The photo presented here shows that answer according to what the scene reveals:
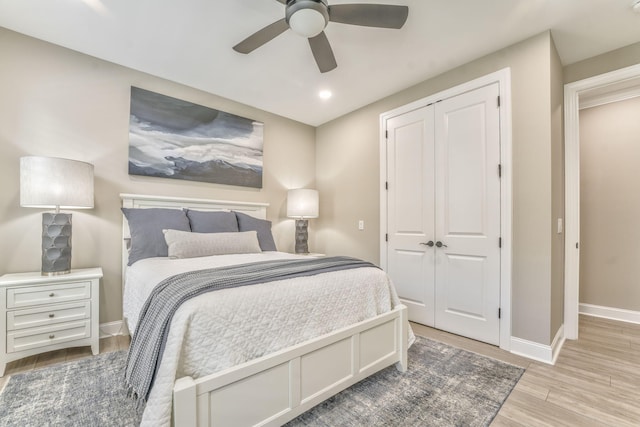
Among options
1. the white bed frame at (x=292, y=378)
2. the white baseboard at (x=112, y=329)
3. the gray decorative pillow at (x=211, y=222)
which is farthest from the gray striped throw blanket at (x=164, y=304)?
the white baseboard at (x=112, y=329)

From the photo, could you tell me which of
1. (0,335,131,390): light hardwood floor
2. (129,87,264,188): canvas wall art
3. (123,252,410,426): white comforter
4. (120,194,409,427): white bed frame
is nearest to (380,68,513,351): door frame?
(120,194,409,427): white bed frame

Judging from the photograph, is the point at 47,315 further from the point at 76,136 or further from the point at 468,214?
the point at 468,214

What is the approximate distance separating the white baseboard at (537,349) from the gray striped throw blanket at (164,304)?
72.6 inches

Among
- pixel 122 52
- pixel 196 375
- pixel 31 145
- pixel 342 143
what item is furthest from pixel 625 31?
pixel 31 145

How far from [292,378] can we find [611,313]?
381cm

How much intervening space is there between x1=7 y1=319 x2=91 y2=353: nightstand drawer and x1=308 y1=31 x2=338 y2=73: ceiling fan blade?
106 inches

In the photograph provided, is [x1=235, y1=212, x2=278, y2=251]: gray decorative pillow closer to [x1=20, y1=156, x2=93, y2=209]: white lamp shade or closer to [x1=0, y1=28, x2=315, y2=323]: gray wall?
[x1=0, y1=28, x2=315, y2=323]: gray wall

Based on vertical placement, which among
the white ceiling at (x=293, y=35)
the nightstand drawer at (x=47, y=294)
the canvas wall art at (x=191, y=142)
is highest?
the white ceiling at (x=293, y=35)

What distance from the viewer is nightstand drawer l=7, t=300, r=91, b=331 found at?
2.02 meters

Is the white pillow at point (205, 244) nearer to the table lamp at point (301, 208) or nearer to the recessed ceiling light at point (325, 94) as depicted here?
the table lamp at point (301, 208)

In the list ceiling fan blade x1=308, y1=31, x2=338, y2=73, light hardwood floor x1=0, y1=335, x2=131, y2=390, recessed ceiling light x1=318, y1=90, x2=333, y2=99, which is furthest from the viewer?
recessed ceiling light x1=318, y1=90, x2=333, y2=99

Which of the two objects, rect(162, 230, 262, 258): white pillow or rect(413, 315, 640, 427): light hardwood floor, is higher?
rect(162, 230, 262, 258): white pillow

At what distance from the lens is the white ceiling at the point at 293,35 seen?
2041 millimetres

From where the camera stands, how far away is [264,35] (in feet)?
6.43
